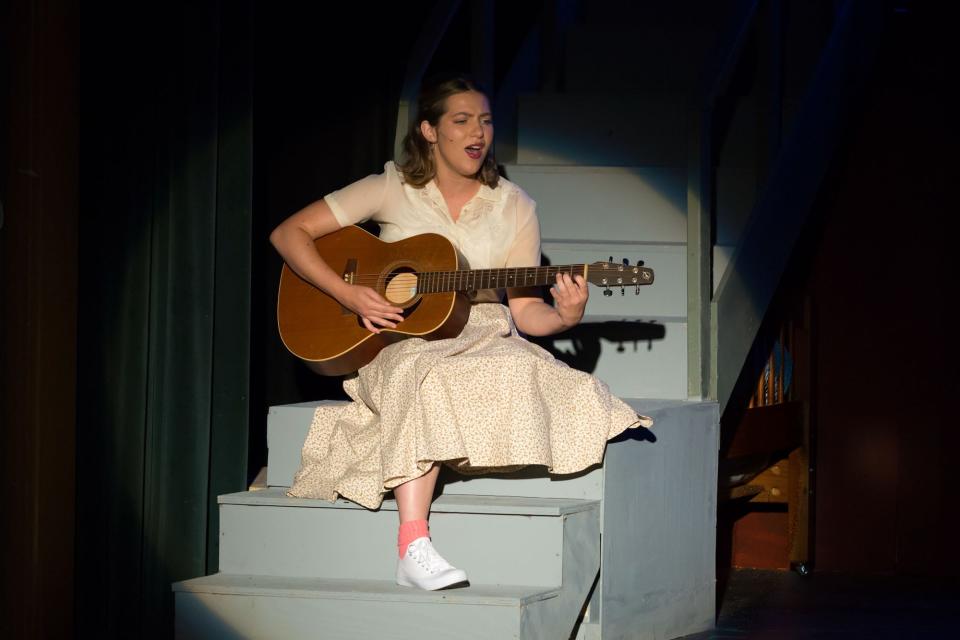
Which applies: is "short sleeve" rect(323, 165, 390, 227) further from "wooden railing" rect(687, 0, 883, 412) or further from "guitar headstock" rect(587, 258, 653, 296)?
"wooden railing" rect(687, 0, 883, 412)

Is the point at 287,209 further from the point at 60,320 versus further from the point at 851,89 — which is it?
the point at 851,89

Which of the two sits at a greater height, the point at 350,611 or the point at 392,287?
the point at 392,287

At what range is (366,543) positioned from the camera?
2.96 m

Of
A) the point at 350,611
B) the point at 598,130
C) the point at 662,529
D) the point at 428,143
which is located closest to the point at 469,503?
the point at 350,611

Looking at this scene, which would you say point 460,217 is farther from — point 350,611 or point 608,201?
point 350,611

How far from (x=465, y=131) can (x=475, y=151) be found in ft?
0.19

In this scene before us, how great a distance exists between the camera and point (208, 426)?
313cm

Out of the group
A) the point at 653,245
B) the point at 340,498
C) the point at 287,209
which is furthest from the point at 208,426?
the point at 653,245

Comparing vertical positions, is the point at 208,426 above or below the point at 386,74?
below

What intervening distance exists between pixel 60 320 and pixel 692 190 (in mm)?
1815

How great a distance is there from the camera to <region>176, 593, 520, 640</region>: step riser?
8.82 feet

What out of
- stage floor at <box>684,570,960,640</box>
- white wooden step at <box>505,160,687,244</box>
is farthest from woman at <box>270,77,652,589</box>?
stage floor at <box>684,570,960,640</box>

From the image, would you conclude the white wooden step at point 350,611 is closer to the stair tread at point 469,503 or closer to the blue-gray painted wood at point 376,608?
the blue-gray painted wood at point 376,608

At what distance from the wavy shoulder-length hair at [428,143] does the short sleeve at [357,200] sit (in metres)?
0.09
